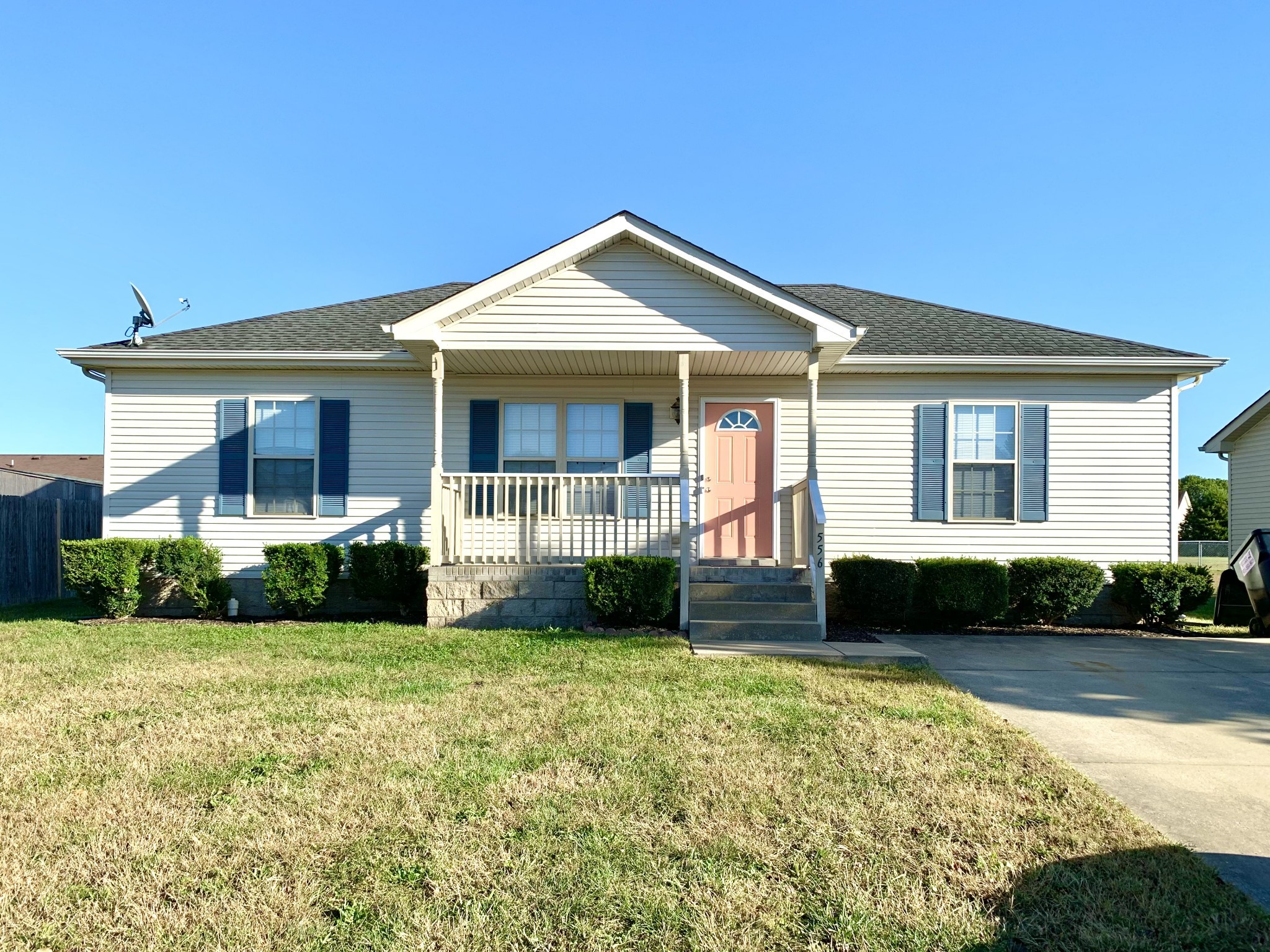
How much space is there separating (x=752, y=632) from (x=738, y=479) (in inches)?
111

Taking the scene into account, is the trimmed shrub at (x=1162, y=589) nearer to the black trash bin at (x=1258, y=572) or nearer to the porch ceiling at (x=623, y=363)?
the black trash bin at (x=1258, y=572)

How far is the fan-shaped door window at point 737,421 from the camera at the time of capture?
9.80 m

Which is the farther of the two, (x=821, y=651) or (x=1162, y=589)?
(x=1162, y=589)

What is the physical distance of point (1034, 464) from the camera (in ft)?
31.5

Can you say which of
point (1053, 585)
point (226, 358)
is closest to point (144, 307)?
point (226, 358)

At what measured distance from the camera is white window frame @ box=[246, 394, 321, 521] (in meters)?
9.68

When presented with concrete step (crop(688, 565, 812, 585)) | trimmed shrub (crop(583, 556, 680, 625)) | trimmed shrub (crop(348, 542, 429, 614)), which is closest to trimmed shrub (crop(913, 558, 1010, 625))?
concrete step (crop(688, 565, 812, 585))

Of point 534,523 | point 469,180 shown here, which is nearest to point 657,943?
point 534,523

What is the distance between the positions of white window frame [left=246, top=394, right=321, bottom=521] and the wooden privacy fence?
4.50 meters

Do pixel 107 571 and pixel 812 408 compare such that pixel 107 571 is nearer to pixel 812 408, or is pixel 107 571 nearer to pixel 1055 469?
pixel 812 408

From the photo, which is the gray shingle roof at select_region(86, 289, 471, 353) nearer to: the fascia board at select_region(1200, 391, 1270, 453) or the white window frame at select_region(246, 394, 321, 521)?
the white window frame at select_region(246, 394, 321, 521)

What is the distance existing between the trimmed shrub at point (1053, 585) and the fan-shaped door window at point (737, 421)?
149 inches

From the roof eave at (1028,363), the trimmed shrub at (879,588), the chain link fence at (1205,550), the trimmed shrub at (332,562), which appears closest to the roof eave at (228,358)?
the trimmed shrub at (332,562)

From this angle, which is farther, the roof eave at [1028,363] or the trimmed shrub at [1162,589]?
the roof eave at [1028,363]
